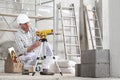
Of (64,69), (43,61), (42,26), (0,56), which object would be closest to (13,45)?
(0,56)

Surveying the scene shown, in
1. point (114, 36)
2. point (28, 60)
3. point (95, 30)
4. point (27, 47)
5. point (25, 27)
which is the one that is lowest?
point (28, 60)

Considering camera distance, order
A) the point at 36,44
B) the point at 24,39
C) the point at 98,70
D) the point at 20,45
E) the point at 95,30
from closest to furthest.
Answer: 1. the point at 98,70
2. the point at 36,44
3. the point at 20,45
4. the point at 24,39
5. the point at 95,30

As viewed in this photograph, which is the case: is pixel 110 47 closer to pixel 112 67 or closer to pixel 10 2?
pixel 112 67

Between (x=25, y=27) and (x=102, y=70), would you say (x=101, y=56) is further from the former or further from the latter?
(x=25, y=27)

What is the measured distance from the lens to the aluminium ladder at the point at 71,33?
7738 millimetres

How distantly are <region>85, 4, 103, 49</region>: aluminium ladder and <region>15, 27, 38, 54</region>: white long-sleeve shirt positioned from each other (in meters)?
2.72

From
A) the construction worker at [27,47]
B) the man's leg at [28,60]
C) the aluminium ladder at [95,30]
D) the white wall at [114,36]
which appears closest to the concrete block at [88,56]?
the white wall at [114,36]

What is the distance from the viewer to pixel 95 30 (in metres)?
8.25

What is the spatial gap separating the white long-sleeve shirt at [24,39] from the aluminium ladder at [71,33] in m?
2.28

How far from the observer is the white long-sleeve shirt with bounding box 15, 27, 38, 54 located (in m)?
5.15

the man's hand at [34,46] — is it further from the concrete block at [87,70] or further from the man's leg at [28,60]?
the concrete block at [87,70]

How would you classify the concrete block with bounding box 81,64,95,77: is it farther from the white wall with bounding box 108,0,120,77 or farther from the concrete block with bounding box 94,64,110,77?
the white wall with bounding box 108,0,120,77

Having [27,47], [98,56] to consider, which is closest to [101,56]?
[98,56]

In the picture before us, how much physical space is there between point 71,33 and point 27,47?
2.84m
